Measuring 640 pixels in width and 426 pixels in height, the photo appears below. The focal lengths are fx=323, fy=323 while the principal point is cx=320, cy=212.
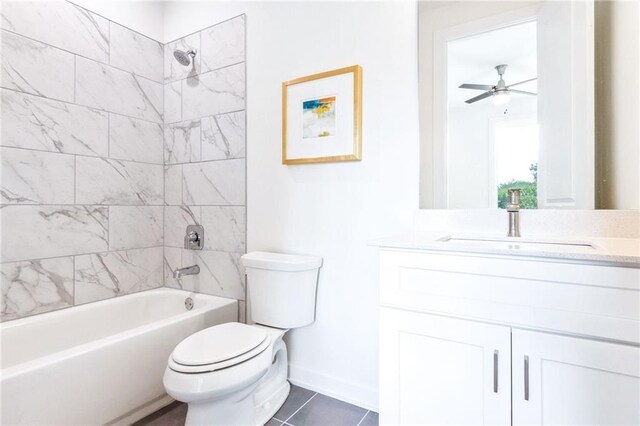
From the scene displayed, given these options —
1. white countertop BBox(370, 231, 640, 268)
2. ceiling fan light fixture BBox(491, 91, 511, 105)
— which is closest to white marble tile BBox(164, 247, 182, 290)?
white countertop BBox(370, 231, 640, 268)

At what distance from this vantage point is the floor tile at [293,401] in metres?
1.60

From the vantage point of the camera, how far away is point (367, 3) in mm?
1641

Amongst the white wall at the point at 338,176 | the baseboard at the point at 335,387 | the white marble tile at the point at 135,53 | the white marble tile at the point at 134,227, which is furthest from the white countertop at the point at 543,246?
the white marble tile at the point at 135,53

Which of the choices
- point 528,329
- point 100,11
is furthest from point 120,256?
point 528,329

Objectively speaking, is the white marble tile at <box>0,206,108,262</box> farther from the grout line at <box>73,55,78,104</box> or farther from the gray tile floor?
the gray tile floor

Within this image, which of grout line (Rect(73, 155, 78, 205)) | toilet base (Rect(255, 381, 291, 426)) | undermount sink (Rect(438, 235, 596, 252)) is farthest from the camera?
grout line (Rect(73, 155, 78, 205))

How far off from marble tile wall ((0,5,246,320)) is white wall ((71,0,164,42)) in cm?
5

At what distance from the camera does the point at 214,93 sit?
217 cm

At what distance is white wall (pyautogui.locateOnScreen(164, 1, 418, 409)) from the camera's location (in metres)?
1.59

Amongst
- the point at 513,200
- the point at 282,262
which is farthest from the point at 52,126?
the point at 513,200

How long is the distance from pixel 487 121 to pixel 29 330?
2452 millimetres

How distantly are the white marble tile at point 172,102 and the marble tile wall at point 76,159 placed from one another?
0.17ft

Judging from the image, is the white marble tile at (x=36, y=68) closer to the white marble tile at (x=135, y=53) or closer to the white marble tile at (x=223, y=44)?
the white marble tile at (x=135, y=53)

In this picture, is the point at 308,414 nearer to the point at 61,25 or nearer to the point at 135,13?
the point at 61,25
